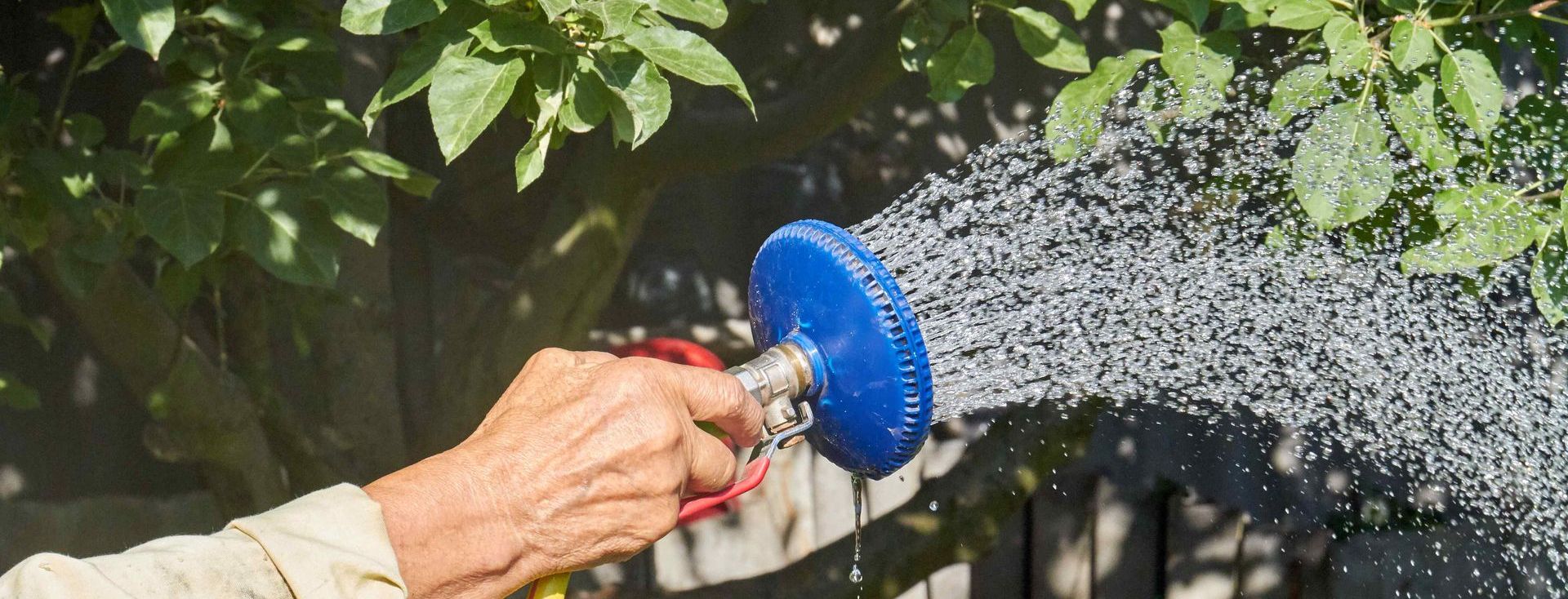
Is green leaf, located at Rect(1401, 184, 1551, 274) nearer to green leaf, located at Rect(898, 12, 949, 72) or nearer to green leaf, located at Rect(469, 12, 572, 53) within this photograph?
green leaf, located at Rect(898, 12, 949, 72)

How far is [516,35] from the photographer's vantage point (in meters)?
1.21

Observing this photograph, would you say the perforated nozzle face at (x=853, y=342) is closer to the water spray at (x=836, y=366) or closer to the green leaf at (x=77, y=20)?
the water spray at (x=836, y=366)

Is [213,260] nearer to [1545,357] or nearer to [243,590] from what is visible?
[243,590]

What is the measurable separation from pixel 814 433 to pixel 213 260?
1.12 metres

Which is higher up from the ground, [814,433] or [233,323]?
[814,433]

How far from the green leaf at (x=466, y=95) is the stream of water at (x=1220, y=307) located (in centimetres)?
64

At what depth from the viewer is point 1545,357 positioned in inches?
87.3

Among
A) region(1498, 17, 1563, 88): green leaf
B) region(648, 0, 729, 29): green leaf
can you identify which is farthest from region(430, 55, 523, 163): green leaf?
region(1498, 17, 1563, 88): green leaf

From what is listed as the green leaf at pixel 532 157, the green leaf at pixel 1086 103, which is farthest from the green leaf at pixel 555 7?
the green leaf at pixel 1086 103

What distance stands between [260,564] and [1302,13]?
1170mm

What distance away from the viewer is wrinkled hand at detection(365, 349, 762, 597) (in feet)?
3.60

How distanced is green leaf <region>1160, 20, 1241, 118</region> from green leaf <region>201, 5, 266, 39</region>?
1.19 metres

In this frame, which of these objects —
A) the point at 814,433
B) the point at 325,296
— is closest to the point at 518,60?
the point at 814,433

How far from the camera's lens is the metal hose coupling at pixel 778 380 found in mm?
1290
